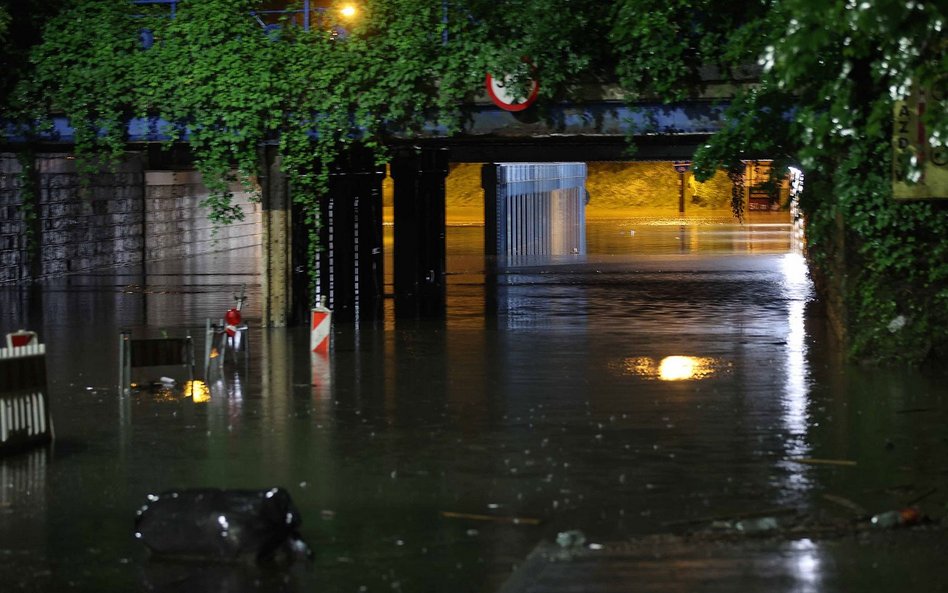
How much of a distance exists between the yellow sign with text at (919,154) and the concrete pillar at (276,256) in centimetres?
926

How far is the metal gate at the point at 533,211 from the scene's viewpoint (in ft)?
136

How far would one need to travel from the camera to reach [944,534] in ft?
29.5

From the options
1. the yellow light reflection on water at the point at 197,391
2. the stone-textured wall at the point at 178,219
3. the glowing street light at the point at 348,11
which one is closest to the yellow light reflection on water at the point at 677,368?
the yellow light reflection on water at the point at 197,391

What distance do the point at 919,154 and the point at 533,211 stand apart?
30.6 meters

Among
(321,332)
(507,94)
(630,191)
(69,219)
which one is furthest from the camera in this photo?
(630,191)

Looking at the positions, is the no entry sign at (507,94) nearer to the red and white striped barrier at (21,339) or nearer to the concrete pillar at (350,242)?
the concrete pillar at (350,242)

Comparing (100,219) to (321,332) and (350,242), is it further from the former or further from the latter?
(321,332)

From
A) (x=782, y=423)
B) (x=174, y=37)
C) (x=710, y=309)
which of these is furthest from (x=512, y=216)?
(x=782, y=423)

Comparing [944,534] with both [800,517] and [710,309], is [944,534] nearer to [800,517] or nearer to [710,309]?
Result: [800,517]

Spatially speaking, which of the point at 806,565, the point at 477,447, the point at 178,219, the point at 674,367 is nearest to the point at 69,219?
the point at 178,219

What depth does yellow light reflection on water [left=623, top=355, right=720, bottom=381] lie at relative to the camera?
16453 millimetres

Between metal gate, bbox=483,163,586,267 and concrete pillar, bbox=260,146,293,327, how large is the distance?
51.8ft

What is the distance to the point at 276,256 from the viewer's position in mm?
22062

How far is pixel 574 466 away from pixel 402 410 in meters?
3.17
